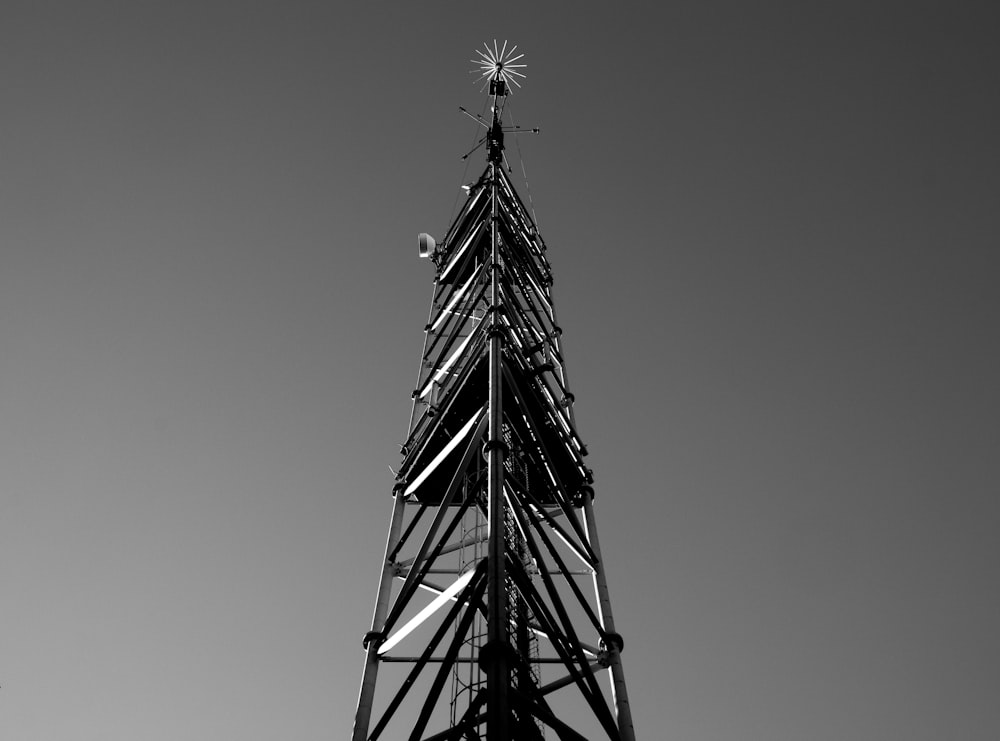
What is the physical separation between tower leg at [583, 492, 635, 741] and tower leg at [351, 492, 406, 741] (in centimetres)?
357

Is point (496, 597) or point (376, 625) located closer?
point (496, 597)

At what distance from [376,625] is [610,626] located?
3.83 m

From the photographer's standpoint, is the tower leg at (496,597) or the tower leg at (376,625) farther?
the tower leg at (376,625)

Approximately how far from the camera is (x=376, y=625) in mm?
14281

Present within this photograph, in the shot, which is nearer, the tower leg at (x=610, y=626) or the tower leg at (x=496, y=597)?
the tower leg at (x=496, y=597)

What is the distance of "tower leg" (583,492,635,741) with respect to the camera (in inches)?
486

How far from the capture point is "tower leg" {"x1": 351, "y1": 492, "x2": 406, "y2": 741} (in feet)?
41.5

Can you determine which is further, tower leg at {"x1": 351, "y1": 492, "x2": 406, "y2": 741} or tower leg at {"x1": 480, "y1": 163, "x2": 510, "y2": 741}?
tower leg at {"x1": 351, "y1": 492, "x2": 406, "y2": 741}

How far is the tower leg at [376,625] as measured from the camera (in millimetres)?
12645

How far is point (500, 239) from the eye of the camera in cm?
2175

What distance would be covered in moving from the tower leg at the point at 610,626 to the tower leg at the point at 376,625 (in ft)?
11.7

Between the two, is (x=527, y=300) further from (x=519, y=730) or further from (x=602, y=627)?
(x=519, y=730)

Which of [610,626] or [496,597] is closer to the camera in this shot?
[496,597]

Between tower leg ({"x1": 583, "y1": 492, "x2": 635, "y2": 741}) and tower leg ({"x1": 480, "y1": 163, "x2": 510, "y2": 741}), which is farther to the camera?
tower leg ({"x1": 583, "y1": 492, "x2": 635, "y2": 741})
